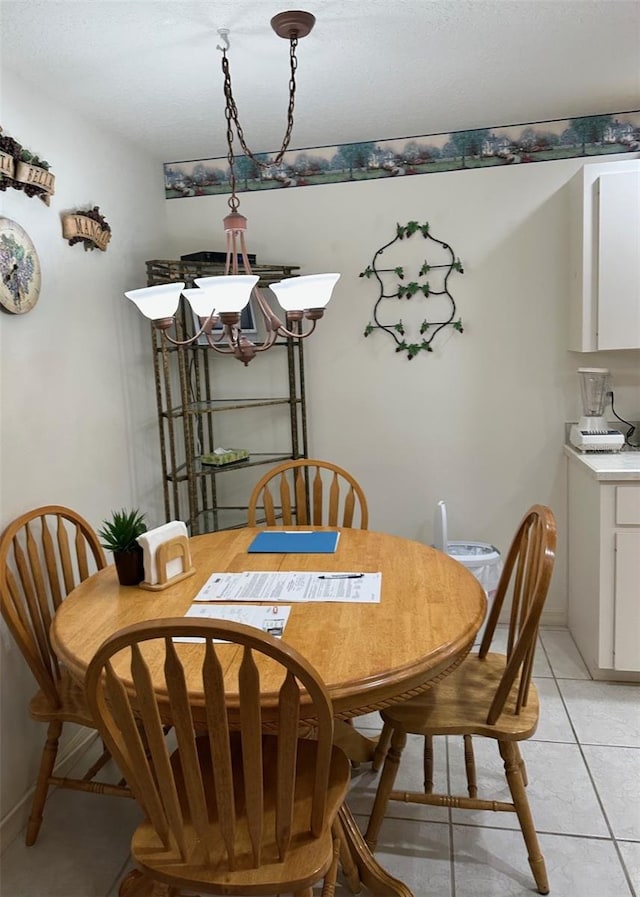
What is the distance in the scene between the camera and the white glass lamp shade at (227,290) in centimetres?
166

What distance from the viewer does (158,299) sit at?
180cm

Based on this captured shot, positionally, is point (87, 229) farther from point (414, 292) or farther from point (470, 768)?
point (470, 768)

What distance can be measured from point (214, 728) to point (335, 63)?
217 centimetres

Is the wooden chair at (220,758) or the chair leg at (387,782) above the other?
the wooden chair at (220,758)

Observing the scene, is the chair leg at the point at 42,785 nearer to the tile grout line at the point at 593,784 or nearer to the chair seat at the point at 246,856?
the chair seat at the point at 246,856

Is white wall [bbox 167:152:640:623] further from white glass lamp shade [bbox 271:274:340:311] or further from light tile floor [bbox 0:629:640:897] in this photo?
white glass lamp shade [bbox 271:274:340:311]

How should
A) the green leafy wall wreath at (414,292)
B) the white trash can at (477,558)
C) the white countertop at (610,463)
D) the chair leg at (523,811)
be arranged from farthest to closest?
the green leafy wall wreath at (414,292), the white trash can at (477,558), the white countertop at (610,463), the chair leg at (523,811)

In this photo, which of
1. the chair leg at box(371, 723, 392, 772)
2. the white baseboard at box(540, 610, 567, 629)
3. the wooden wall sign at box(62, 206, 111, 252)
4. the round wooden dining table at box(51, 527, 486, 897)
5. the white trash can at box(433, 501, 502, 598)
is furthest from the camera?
the white baseboard at box(540, 610, 567, 629)

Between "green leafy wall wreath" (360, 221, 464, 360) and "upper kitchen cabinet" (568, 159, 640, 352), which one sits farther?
"green leafy wall wreath" (360, 221, 464, 360)

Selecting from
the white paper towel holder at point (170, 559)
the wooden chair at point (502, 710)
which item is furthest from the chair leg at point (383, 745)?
the white paper towel holder at point (170, 559)

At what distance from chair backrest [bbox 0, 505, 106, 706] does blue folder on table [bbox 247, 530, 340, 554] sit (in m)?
0.58

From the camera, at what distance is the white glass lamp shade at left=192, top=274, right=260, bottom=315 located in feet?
5.44

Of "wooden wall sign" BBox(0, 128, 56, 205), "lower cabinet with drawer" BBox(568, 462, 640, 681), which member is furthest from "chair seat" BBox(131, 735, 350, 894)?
"wooden wall sign" BBox(0, 128, 56, 205)

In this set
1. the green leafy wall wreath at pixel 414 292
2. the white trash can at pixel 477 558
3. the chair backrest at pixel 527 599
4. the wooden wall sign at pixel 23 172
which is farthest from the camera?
the green leafy wall wreath at pixel 414 292
